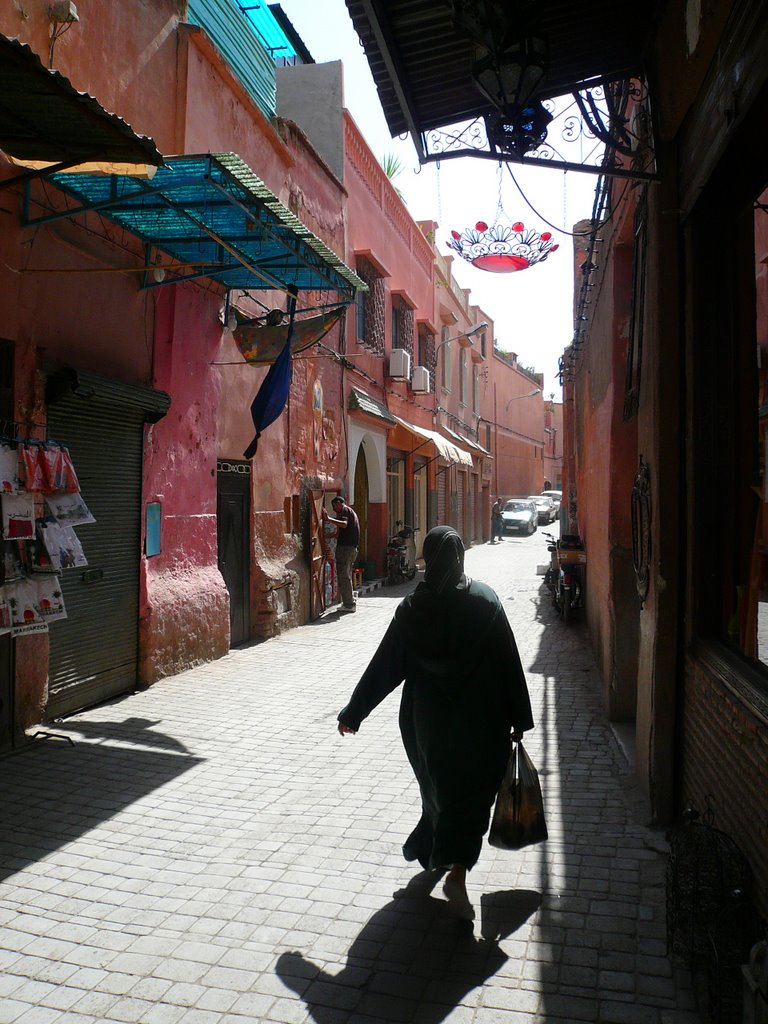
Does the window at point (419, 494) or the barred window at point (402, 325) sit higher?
the barred window at point (402, 325)

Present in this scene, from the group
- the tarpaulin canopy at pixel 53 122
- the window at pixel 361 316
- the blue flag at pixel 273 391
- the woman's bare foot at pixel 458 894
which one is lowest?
the woman's bare foot at pixel 458 894

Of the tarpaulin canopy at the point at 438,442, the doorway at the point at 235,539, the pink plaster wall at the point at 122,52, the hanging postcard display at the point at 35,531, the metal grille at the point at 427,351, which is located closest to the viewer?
the hanging postcard display at the point at 35,531

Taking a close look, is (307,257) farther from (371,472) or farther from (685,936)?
(371,472)

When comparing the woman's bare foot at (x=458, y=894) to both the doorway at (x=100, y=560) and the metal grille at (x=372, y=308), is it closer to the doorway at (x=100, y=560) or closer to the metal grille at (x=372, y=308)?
the doorway at (x=100, y=560)

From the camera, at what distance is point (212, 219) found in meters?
6.81

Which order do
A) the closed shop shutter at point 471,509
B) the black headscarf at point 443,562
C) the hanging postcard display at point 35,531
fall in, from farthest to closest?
the closed shop shutter at point 471,509
the hanging postcard display at point 35,531
the black headscarf at point 443,562

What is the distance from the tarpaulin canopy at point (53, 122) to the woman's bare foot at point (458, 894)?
3797 millimetres

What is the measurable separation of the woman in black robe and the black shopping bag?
49mm

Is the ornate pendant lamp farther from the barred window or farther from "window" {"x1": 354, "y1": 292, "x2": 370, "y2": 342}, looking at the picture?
the barred window

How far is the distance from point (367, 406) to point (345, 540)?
298cm

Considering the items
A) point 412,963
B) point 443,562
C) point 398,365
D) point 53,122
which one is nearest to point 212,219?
point 53,122

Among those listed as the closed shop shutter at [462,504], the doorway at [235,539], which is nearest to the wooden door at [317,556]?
the doorway at [235,539]

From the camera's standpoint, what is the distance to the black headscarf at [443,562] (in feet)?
12.0

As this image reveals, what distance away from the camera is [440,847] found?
3539 mm
